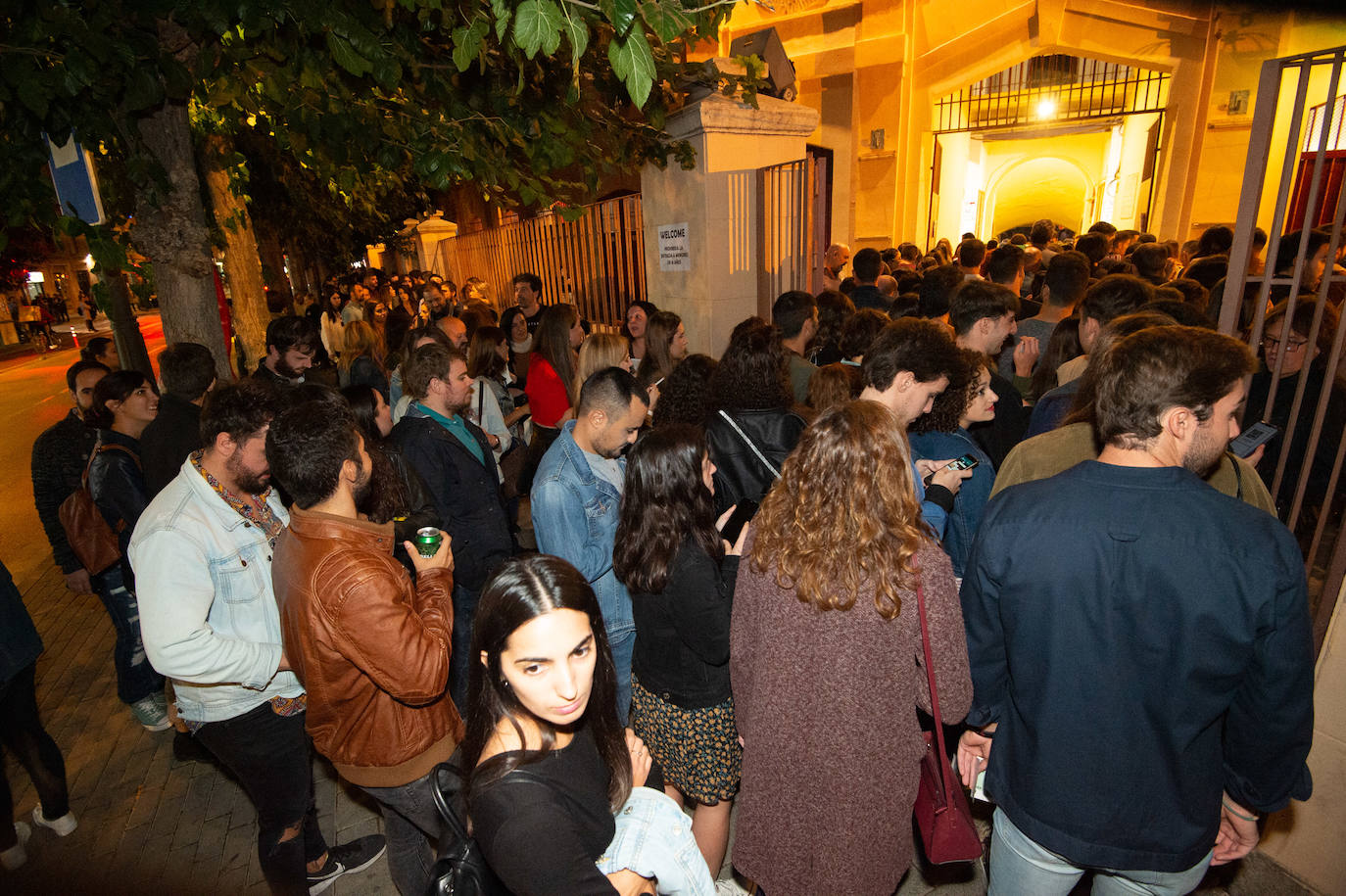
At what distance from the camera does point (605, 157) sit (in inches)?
237

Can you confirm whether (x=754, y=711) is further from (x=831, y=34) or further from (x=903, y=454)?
(x=831, y=34)

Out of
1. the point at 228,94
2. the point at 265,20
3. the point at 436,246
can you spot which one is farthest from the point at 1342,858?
the point at 436,246

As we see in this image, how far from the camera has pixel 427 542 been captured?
243 centimetres

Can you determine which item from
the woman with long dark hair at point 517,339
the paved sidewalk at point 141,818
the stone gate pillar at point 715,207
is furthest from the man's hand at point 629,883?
the woman with long dark hair at point 517,339

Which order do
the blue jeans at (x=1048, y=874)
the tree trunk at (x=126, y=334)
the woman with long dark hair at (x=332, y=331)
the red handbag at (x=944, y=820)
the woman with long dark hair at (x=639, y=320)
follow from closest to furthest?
the blue jeans at (x=1048, y=874), the red handbag at (x=944, y=820), the woman with long dark hair at (x=639, y=320), the tree trunk at (x=126, y=334), the woman with long dark hair at (x=332, y=331)

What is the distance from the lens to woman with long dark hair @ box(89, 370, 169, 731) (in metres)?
3.75

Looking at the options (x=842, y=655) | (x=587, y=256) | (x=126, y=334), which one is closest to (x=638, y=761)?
(x=842, y=655)

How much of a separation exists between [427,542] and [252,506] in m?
0.82

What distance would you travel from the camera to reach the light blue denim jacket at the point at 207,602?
7.53 ft

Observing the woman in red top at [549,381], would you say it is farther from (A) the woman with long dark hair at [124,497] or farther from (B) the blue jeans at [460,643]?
(A) the woman with long dark hair at [124,497]

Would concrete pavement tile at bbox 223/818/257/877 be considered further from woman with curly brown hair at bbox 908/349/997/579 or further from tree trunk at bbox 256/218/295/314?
tree trunk at bbox 256/218/295/314

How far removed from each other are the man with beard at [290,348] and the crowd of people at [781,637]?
92.7 inches

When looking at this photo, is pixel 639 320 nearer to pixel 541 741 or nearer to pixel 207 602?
pixel 207 602

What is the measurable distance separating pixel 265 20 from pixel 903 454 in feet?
13.4
